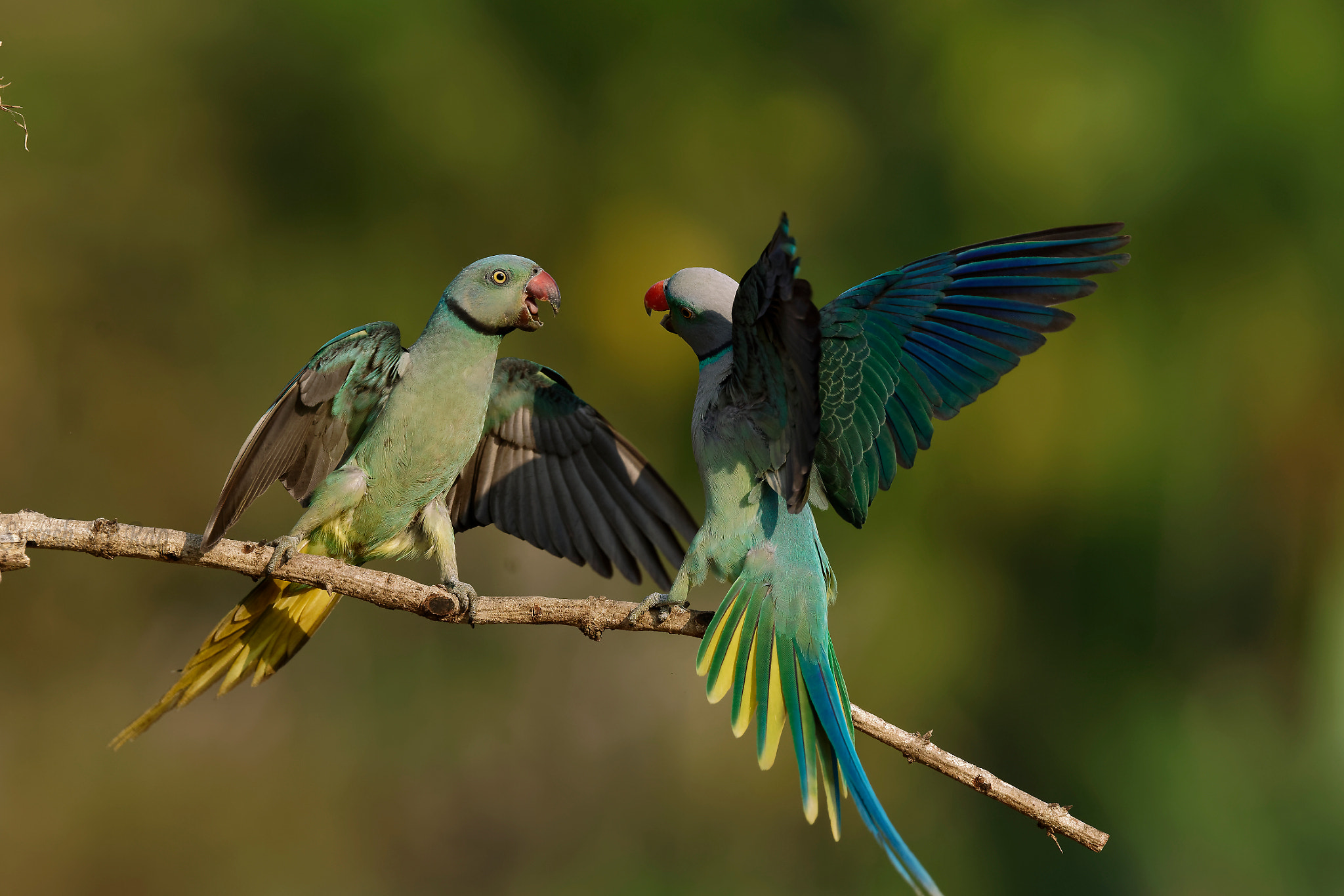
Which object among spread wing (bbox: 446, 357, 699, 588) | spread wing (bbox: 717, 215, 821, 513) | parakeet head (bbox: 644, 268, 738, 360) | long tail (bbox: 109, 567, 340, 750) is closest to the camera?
spread wing (bbox: 717, 215, 821, 513)

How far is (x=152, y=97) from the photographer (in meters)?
7.68

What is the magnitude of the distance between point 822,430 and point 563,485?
146 cm

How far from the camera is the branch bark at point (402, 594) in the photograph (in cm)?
283

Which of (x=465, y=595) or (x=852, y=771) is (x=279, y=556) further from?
(x=852, y=771)

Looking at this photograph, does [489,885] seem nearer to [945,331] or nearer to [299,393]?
[299,393]

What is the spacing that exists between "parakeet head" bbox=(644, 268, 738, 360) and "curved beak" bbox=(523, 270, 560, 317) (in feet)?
1.41

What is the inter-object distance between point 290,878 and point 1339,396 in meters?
9.30

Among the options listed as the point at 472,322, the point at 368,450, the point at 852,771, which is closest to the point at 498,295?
A: the point at 472,322

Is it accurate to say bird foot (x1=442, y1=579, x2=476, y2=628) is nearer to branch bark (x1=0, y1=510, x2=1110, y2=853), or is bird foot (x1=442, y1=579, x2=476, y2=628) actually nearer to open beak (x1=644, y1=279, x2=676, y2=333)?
branch bark (x1=0, y1=510, x2=1110, y2=853)

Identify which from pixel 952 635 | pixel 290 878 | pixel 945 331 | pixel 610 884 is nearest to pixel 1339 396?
pixel 952 635

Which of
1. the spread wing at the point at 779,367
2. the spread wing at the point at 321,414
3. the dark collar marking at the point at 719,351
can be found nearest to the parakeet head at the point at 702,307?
the dark collar marking at the point at 719,351

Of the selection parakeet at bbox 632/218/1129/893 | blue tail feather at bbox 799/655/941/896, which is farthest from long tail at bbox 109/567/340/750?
blue tail feather at bbox 799/655/941/896

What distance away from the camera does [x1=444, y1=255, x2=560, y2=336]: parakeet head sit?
3578 mm

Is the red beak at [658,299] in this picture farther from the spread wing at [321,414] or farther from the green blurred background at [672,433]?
the green blurred background at [672,433]
